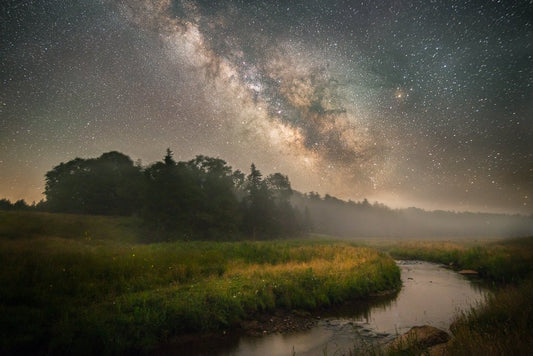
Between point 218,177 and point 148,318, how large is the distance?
51.7 meters

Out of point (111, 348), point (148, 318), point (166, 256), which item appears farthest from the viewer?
point (166, 256)

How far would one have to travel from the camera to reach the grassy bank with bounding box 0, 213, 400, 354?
7.43 m

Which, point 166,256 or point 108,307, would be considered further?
point 166,256

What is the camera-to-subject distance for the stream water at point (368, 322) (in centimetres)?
825

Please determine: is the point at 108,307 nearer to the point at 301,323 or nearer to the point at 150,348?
the point at 150,348

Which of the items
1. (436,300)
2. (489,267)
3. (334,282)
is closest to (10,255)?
(334,282)

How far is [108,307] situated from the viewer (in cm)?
905

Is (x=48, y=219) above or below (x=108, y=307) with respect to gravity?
above

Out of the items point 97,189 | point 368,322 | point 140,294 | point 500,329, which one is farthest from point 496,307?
point 97,189

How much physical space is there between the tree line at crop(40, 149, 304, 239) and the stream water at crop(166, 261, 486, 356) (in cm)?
3570

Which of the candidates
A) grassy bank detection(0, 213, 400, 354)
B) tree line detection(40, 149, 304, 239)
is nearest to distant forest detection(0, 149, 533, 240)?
tree line detection(40, 149, 304, 239)

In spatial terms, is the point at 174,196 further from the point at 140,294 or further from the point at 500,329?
the point at 500,329

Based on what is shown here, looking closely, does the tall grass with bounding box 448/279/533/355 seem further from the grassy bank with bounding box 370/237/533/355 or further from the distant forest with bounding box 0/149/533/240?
the distant forest with bounding box 0/149/533/240

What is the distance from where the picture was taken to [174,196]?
156 feet
